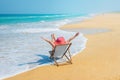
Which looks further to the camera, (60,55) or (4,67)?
(60,55)

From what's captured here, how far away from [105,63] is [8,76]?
2949mm

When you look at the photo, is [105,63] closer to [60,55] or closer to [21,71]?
[60,55]

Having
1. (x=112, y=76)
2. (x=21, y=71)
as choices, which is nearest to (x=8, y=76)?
(x=21, y=71)

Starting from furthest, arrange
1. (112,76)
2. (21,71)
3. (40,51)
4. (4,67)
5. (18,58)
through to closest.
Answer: (40,51) → (18,58) → (4,67) → (21,71) → (112,76)

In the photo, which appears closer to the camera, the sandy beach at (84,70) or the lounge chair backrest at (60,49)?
the sandy beach at (84,70)

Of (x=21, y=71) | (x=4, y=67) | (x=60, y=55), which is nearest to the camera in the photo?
(x=21, y=71)

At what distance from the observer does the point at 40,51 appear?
10320mm

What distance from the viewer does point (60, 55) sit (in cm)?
841

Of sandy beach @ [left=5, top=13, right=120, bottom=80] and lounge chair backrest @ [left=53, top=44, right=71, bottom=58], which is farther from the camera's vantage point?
lounge chair backrest @ [left=53, top=44, right=71, bottom=58]

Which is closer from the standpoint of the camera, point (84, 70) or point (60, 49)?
point (84, 70)

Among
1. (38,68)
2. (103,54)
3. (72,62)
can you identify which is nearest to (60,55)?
(72,62)

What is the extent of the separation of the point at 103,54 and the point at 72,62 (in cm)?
161

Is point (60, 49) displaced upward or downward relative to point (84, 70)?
upward

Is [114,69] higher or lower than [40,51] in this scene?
higher
